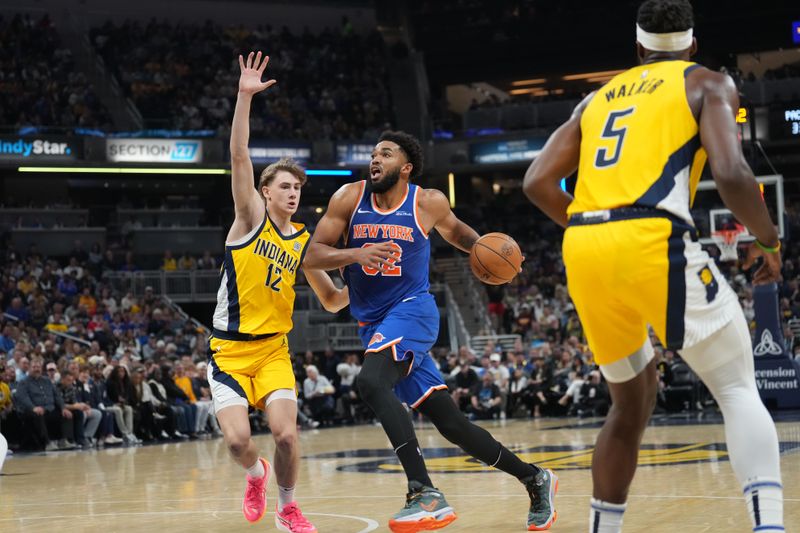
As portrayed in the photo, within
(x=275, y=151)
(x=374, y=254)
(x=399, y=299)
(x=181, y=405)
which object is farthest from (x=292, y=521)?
(x=275, y=151)

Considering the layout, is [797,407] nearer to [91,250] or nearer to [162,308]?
[162,308]

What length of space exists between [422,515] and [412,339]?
103 cm

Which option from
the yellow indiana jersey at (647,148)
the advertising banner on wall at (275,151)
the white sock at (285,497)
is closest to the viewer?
the yellow indiana jersey at (647,148)

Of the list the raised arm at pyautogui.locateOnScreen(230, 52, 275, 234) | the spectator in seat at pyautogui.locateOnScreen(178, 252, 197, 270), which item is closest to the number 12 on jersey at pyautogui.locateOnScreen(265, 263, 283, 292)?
the raised arm at pyautogui.locateOnScreen(230, 52, 275, 234)

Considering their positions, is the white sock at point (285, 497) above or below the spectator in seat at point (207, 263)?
below

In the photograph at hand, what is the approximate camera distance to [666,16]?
12.5 feet

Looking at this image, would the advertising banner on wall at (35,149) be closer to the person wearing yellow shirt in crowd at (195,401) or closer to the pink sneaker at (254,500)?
the person wearing yellow shirt in crowd at (195,401)

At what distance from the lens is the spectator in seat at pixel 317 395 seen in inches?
790

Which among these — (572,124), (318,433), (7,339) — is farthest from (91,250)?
(572,124)

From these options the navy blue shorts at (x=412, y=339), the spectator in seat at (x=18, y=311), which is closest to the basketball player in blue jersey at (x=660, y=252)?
the navy blue shorts at (x=412, y=339)

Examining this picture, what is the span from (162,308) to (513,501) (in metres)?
19.4

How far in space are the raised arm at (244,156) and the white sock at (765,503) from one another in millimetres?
3411

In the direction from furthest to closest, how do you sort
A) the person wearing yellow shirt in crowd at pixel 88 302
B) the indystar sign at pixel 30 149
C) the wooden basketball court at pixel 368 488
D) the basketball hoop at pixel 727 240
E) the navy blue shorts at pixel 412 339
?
the indystar sign at pixel 30 149 → the person wearing yellow shirt in crowd at pixel 88 302 → the basketball hoop at pixel 727 240 → the wooden basketball court at pixel 368 488 → the navy blue shorts at pixel 412 339

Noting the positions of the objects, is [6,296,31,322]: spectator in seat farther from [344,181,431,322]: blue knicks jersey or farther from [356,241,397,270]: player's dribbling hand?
[356,241,397,270]: player's dribbling hand
